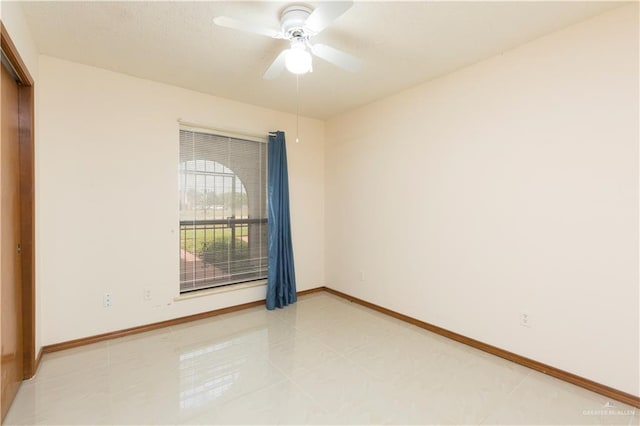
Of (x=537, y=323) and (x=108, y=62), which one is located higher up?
(x=108, y=62)

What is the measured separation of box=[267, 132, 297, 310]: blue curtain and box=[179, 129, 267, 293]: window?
0.19 metres

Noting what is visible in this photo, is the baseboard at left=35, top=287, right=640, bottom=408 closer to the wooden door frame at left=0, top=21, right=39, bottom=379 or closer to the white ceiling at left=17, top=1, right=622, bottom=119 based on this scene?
the wooden door frame at left=0, top=21, right=39, bottom=379

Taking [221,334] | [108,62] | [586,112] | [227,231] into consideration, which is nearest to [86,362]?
[221,334]

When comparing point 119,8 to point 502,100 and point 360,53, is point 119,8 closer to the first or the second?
point 360,53

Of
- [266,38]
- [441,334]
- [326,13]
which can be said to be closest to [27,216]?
[266,38]

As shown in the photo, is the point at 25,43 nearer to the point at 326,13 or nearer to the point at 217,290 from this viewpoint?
the point at 326,13

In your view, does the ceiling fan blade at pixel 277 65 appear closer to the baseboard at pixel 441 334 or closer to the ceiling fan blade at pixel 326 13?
the ceiling fan blade at pixel 326 13

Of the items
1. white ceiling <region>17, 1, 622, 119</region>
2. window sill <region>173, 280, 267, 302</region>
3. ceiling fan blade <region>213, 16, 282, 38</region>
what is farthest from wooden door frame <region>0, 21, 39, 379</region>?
ceiling fan blade <region>213, 16, 282, 38</region>

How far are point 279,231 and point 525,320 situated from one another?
104 inches

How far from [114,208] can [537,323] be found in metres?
3.75

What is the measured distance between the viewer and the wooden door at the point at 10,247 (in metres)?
1.79

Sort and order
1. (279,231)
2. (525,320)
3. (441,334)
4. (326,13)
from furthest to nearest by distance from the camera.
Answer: (279,231) < (441,334) < (525,320) < (326,13)

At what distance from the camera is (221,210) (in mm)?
3562

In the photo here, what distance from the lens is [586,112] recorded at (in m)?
2.08
